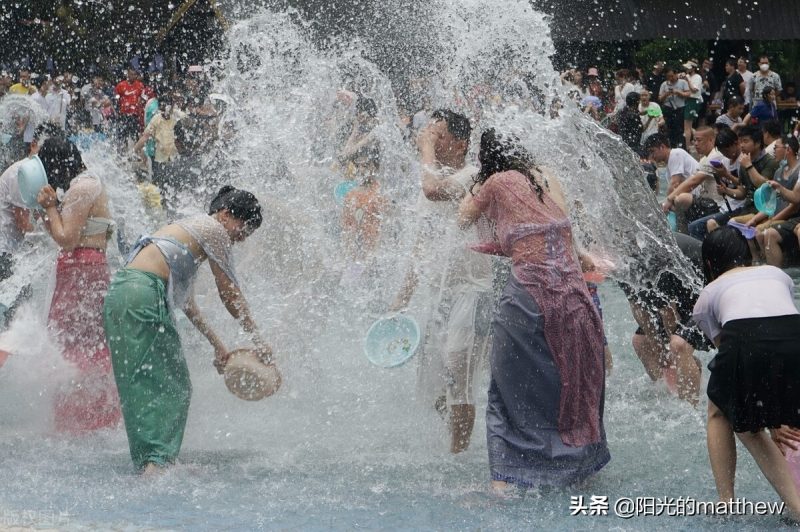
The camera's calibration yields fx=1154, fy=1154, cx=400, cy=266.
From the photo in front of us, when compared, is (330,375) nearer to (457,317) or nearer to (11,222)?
(457,317)

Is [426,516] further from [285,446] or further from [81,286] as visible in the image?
[81,286]

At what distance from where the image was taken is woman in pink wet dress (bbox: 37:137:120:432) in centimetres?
647

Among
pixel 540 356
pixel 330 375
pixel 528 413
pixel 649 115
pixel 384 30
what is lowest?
pixel 528 413

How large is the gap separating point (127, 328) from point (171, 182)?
7224mm

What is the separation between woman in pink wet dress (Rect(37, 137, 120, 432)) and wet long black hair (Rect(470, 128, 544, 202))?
2.34 meters

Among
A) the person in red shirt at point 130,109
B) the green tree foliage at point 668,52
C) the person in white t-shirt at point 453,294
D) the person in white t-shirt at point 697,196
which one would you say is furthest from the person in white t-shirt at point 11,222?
the green tree foliage at point 668,52

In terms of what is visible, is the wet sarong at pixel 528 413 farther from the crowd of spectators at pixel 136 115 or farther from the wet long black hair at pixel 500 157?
the crowd of spectators at pixel 136 115

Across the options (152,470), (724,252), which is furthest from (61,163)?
(724,252)

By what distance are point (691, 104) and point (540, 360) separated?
16.8 meters

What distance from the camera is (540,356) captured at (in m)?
5.21

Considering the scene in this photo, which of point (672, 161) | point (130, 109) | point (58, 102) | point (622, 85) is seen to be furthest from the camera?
point (130, 109)

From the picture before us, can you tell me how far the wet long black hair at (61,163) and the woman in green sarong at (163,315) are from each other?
1139 millimetres

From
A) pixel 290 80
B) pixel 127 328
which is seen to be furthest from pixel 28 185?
pixel 290 80

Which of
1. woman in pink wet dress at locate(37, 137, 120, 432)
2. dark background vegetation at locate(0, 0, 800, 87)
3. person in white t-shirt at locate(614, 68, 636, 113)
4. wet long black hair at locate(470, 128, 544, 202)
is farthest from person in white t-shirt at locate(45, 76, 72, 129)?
wet long black hair at locate(470, 128, 544, 202)
